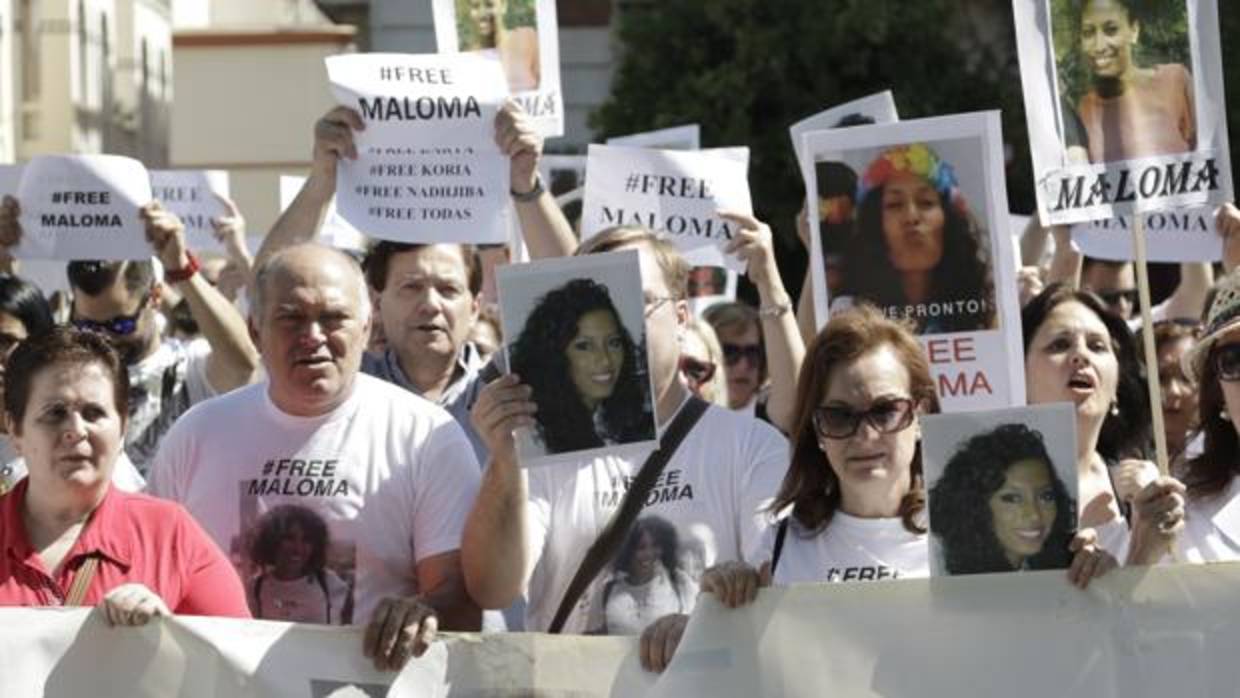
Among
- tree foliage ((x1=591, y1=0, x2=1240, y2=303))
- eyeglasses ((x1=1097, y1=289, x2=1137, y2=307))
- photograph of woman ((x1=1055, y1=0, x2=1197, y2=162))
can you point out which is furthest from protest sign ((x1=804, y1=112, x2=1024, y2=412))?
tree foliage ((x1=591, y1=0, x2=1240, y2=303))

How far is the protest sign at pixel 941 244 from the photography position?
6715mm

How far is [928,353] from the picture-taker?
22.1 feet

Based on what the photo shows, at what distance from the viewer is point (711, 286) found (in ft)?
36.2

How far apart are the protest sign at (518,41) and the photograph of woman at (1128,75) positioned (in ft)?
6.62

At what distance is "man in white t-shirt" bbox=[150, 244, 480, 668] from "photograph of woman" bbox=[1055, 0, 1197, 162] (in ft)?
5.08

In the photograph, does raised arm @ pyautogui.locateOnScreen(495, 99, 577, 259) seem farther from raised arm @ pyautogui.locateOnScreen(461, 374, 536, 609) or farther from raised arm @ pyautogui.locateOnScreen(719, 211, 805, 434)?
raised arm @ pyautogui.locateOnScreen(461, 374, 536, 609)

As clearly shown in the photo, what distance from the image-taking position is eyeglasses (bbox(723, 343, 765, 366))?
9469 millimetres

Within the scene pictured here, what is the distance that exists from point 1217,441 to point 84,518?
223cm

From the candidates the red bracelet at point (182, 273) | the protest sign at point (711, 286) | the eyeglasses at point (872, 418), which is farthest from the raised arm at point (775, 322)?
the protest sign at point (711, 286)

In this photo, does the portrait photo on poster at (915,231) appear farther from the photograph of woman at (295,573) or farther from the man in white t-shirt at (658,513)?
the photograph of woman at (295,573)

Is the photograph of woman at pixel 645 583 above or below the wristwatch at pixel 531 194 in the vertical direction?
below

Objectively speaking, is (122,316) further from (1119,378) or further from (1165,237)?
(1165,237)

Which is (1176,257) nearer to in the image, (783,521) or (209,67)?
(783,521)

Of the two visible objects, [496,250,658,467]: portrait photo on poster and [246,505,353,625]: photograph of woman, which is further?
[246,505,353,625]: photograph of woman
